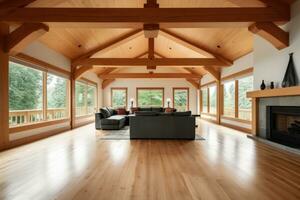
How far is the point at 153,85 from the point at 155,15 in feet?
30.3

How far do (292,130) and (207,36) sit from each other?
400 centimetres

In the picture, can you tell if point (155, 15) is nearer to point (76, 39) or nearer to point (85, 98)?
point (76, 39)

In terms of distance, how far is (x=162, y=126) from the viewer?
5.53 meters

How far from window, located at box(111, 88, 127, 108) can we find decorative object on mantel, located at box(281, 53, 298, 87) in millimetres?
10195

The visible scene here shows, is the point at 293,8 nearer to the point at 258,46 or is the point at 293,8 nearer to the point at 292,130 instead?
the point at 258,46

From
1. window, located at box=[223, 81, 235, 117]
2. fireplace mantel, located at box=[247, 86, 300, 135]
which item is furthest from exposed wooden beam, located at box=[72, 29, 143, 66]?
fireplace mantel, located at box=[247, 86, 300, 135]

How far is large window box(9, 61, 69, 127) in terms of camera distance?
190 inches

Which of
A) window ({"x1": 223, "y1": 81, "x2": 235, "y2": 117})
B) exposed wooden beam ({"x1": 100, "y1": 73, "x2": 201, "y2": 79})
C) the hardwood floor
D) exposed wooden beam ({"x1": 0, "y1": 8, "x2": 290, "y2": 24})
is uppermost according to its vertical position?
exposed wooden beam ({"x1": 0, "y1": 8, "x2": 290, "y2": 24})

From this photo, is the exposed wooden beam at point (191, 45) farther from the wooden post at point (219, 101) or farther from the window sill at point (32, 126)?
the window sill at point (32, 126)

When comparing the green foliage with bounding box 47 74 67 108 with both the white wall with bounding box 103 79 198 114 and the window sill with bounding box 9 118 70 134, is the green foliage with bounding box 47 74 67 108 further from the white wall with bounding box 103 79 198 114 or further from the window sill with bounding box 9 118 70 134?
the white wall with bounding box 103 79 198 114

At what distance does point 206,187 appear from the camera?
2377 millimetres

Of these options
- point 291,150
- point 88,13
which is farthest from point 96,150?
point 291,150

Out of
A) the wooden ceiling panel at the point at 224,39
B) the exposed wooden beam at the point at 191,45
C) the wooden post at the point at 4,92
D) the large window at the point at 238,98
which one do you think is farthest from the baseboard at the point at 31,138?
the large window at the point at 238,98

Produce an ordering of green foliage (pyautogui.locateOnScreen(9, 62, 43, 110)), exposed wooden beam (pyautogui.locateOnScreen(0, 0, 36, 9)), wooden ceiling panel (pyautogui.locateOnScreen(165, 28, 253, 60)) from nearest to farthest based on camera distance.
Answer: exposed wooden beam (pyautogui.locateOnScreen(0, 0, 36, 9))
green foliage (pyautogui.locateOnScreen(9, 62, 43, 110))
wooden ceiling panel (pyautogui.locateOnScreen(165, 28, 253, 60))
